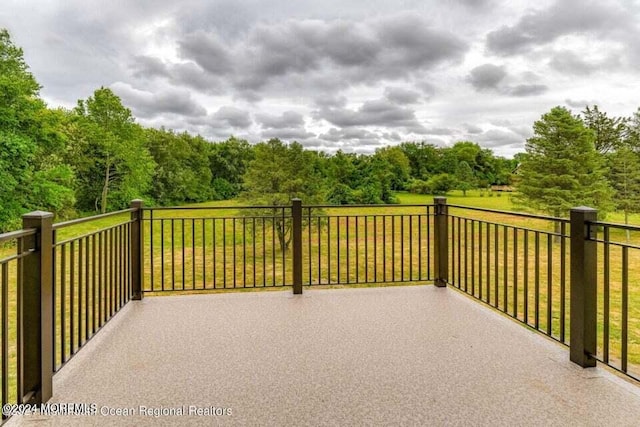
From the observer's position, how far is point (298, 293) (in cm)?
371

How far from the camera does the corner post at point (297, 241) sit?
11.9ft

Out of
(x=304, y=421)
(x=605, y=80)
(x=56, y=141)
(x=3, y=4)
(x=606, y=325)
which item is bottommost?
(x=304, y=421)

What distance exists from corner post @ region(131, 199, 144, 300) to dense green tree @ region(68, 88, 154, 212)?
1782 centimetres

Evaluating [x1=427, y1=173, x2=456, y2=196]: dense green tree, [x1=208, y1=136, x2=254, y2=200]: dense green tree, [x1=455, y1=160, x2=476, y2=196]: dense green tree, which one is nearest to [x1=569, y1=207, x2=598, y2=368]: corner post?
[x1=427, y1=173, x2=456, y2=196]: dense green tree

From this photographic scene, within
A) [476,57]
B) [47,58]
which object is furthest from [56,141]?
[476,57]

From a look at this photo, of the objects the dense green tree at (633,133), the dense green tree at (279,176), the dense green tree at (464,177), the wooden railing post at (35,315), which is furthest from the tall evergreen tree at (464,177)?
the wooden railing post at (35,315)

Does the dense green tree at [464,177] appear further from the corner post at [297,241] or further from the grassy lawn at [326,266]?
the corner post at [297,241]

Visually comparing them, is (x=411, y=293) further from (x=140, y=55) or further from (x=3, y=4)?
(x=3, y=4)

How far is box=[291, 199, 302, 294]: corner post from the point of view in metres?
3.64

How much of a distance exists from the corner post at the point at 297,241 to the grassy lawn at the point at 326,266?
0.14 meters

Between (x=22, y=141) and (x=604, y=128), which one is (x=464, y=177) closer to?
(x=604, y=128)

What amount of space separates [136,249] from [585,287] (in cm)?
341

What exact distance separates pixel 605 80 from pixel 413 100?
5.26m

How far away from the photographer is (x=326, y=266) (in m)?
11.4
